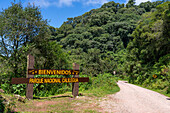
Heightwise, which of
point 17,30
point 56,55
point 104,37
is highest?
point 104,37

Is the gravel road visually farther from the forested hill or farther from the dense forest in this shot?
the forested hill

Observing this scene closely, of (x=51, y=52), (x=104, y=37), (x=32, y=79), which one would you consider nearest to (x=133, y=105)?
(x=32, y=79)

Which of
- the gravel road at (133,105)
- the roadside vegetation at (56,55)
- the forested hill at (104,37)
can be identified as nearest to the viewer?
the gravel road at (133,105)

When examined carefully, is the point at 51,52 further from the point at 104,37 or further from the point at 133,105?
the point at 104,37

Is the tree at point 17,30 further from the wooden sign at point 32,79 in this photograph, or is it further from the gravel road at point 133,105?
the gravel road at point 133,105

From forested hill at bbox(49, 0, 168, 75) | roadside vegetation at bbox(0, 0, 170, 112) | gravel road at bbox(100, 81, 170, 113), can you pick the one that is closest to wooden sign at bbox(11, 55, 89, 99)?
roadside vegetation at bbox(0, 0, 170, 112)

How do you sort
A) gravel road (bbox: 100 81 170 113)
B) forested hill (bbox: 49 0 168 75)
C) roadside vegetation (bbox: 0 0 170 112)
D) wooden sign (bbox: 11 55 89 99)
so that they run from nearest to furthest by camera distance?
gravel road (bbox: 100 81 170 113)
wooden sign (bbox: 11 55 89 99)
roadside vegetation (bbox: 0 0 170 112)
forested hill (bbox: 49 0 168 75)

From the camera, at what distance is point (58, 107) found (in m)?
5.95

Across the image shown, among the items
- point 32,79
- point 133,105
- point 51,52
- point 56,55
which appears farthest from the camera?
point 56,55

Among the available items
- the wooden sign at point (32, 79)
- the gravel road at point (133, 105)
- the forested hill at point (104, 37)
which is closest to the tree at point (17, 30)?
the wooden sign at point (32, 79)

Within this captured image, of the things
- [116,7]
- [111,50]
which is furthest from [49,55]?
[116,7]

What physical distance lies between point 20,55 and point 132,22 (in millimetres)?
55159

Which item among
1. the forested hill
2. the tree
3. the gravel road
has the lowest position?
the gravel road

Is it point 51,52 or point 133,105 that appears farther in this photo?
point 51,52
